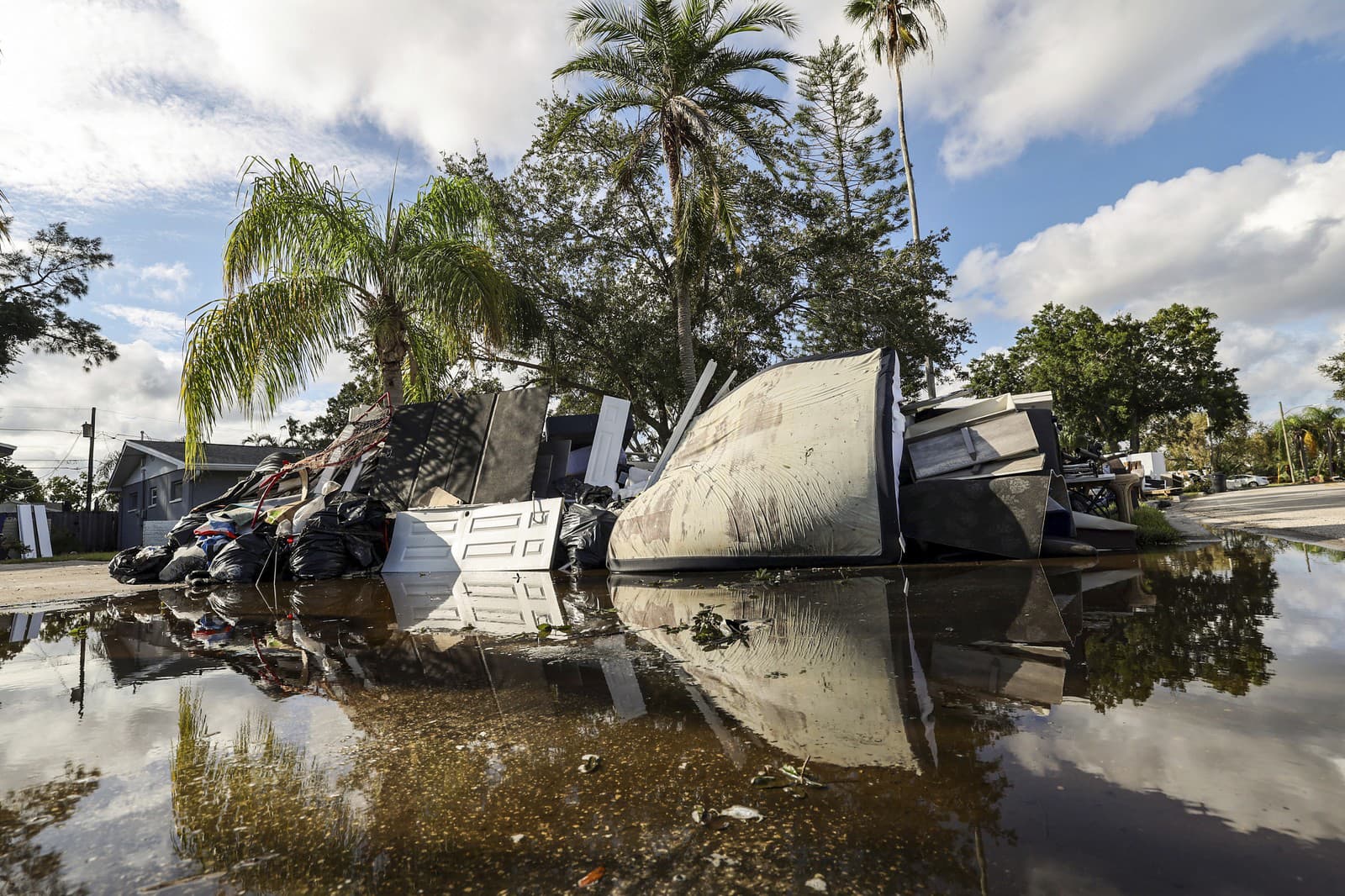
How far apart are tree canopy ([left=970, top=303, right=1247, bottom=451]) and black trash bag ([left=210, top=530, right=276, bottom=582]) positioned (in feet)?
93.7

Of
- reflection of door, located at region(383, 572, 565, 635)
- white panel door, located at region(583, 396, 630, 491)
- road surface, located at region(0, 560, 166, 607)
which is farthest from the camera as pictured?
white panel door, located at region(583, 396, 630, 491)

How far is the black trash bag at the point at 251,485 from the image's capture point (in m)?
9.46

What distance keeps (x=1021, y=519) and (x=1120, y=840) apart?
193 inches

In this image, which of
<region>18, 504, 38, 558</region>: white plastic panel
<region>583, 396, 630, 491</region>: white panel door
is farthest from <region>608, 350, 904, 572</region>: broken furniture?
<region>18, 504, 38, 558</region>: white plastic panel

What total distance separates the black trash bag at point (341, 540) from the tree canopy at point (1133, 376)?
27470 millimetres

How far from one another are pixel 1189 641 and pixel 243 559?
26.5 feet

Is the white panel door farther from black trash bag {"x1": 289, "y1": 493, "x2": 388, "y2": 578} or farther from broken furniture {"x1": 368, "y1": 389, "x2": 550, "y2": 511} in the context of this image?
black trash bag {"x1": 289, "y1": 493, "x2": 388, "y2": 578}

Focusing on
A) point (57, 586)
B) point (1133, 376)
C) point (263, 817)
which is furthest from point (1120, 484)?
point (1133, 376)

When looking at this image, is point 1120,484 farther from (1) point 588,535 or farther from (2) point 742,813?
(2) point 742,813

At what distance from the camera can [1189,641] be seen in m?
2.80

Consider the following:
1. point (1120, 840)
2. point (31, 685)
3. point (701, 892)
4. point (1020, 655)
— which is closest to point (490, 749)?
point (701, 892)

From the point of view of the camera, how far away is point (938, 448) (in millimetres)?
7207

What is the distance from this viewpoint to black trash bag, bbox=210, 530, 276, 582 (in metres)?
7.20

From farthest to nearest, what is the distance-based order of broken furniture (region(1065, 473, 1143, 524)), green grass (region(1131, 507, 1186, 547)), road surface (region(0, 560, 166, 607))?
broken furniture (region(1065, 473, 1143, 524)), green grass (region(1131, 507, 1186, 547)), road surface (region(0, 560, 166, 607))
